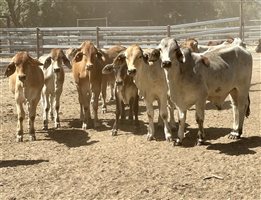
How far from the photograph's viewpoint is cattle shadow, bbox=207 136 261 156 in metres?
6.67

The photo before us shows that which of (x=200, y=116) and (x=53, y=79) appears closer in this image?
(x=200, y=116)

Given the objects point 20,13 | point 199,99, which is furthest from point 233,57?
point 20,13

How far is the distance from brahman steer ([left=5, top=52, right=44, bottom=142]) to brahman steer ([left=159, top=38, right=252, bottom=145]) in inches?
98.9

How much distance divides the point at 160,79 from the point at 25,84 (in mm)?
2337

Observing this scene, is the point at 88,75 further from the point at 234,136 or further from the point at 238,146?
the point at 238,146

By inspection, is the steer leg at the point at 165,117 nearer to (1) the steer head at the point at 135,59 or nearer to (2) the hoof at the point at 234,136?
(1) the steer head at the point at 135,59

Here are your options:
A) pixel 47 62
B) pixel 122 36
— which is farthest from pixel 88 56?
pixel 122 36

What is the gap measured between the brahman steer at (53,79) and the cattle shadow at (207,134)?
8.92 ft

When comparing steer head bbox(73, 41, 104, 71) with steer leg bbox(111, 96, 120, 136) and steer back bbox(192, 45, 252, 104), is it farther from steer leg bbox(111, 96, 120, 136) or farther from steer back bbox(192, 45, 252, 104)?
steer back bbox(192, 45, 252, 104)

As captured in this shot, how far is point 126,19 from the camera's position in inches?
1633

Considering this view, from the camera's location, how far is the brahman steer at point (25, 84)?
8.04m

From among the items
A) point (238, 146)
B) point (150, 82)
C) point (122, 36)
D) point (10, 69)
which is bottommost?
point (238, 146)

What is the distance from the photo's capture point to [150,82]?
25.3 ft

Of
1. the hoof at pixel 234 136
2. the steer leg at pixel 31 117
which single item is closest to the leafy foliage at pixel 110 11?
the steer leg at pixel 31 117
